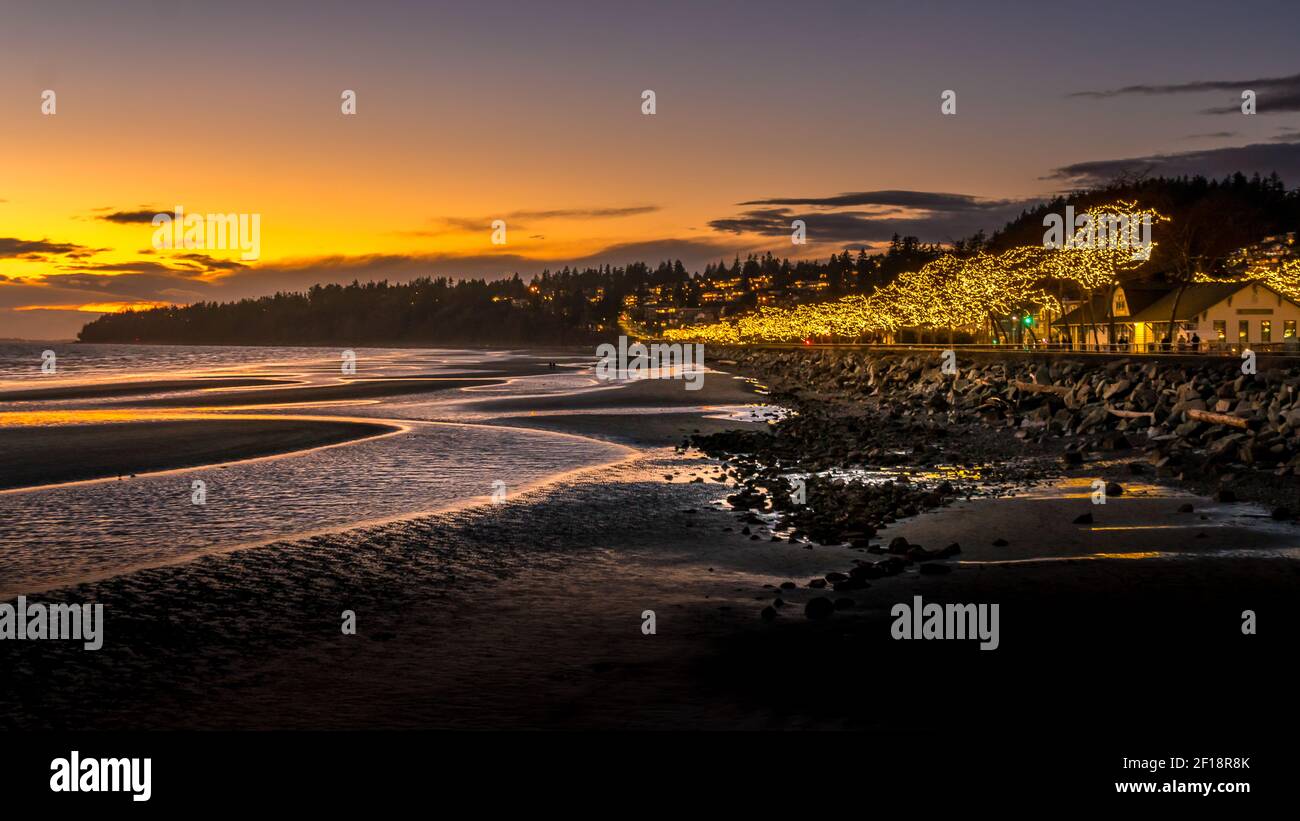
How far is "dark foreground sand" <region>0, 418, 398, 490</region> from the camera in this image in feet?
107

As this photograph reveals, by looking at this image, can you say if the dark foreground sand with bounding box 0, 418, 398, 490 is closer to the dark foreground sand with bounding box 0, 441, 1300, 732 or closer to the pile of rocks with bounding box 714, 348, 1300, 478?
the dark foreground sand with bounding box 0, 441, 1300, 732

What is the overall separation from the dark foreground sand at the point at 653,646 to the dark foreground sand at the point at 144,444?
1785 centimetres

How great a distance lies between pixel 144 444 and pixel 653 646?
3549 cm

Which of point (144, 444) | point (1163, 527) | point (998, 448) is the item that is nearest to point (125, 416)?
point (144, 444)

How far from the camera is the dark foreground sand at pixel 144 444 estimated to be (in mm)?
32562

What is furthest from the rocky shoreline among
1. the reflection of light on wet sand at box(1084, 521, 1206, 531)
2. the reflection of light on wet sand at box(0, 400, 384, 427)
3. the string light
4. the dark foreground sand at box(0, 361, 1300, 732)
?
the string light

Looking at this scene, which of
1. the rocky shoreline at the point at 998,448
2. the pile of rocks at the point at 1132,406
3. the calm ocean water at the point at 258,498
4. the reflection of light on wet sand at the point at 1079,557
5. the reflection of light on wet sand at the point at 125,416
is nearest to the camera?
the reflection of light on wet sand at the point at 1079,557

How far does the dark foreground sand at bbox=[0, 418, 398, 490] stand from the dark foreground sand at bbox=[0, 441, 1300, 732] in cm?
1785

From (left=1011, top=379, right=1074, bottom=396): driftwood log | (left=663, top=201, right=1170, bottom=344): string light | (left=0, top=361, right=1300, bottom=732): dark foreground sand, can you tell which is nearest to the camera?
(left=0, top=361, right=1300, bottom=732): dark foreground sand

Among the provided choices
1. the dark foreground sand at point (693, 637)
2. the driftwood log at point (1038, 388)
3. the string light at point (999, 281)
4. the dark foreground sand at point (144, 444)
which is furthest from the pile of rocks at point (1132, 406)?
the dark foreground sand at point (144, 444)

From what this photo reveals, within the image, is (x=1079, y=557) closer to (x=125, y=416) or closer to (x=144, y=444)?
(x=144, y=444)

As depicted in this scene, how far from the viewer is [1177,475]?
24.0 metres

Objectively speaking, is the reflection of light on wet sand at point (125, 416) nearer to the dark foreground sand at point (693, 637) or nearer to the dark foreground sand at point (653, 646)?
the dark foreground sand at point (693, 637)
